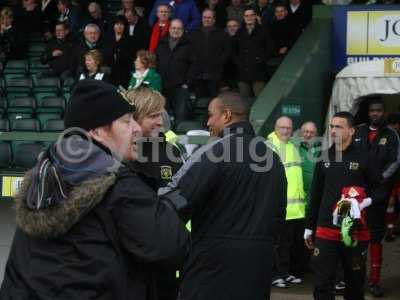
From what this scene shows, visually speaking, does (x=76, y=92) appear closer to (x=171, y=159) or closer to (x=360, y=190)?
(x=171, y=159)

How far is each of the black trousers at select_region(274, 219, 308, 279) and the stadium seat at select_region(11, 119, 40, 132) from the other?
4.04m

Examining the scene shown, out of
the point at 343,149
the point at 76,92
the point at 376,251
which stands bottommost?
the point at 376,251

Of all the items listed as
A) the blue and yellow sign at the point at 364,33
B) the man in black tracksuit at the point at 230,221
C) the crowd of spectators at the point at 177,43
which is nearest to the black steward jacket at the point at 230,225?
the man in black tracksuit at the point at 230,221

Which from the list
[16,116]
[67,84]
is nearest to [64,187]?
[16,116]

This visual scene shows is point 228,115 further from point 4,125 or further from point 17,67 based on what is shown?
point 17,67

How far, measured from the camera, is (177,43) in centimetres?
1177

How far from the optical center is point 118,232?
2867 mm

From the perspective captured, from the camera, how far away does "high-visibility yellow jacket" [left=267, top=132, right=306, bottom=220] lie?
30.5 ft

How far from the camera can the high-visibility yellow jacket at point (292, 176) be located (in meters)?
9.30

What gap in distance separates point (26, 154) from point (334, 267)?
505cm

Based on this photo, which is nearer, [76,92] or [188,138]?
[76,92]

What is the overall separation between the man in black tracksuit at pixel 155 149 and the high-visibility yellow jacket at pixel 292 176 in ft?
14.4

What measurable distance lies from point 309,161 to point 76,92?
22.2 ft

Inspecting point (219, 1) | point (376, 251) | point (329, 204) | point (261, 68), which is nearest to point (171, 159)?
point (329, 204)
